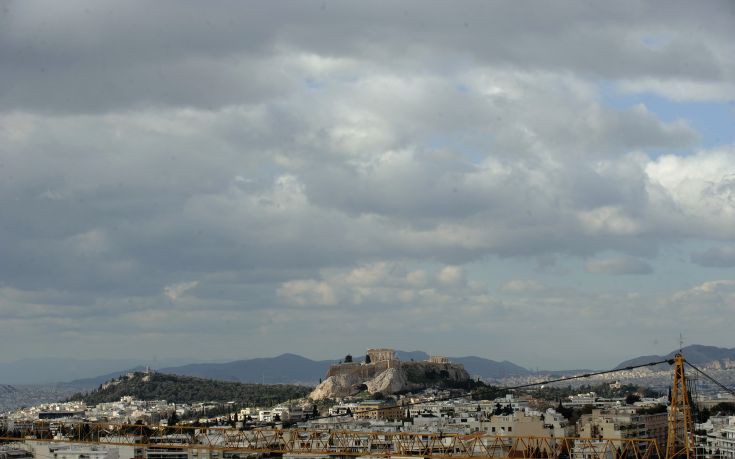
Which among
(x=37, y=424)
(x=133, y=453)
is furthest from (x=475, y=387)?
(x=133, y=453)

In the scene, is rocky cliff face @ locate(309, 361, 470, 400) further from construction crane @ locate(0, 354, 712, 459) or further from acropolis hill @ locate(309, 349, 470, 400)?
construction crane @ locate(0, 354, 712, 459)

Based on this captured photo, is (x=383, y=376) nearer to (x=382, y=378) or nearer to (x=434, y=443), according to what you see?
(x=382, y=378)

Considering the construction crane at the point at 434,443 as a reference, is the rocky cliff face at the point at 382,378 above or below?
above

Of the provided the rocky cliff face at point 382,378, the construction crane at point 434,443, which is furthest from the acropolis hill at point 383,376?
the construction crane at point 434,443

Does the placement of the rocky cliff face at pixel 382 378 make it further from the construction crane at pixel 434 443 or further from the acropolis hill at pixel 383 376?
the construction crane at pixel 434 443

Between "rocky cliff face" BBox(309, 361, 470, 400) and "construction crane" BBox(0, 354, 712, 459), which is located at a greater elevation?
"rocky cliff face" BBox(309, 361, 470, 400)

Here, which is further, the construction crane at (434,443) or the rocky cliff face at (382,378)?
the rocky cliff face at (382,378)

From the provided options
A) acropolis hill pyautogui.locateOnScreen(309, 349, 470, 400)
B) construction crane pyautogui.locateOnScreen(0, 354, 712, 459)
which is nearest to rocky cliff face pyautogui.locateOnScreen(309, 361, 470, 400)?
acropolis hill pyautogui.locateOnScreen(309, 349, 470, 400)

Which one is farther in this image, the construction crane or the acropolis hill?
the acropolis hill
